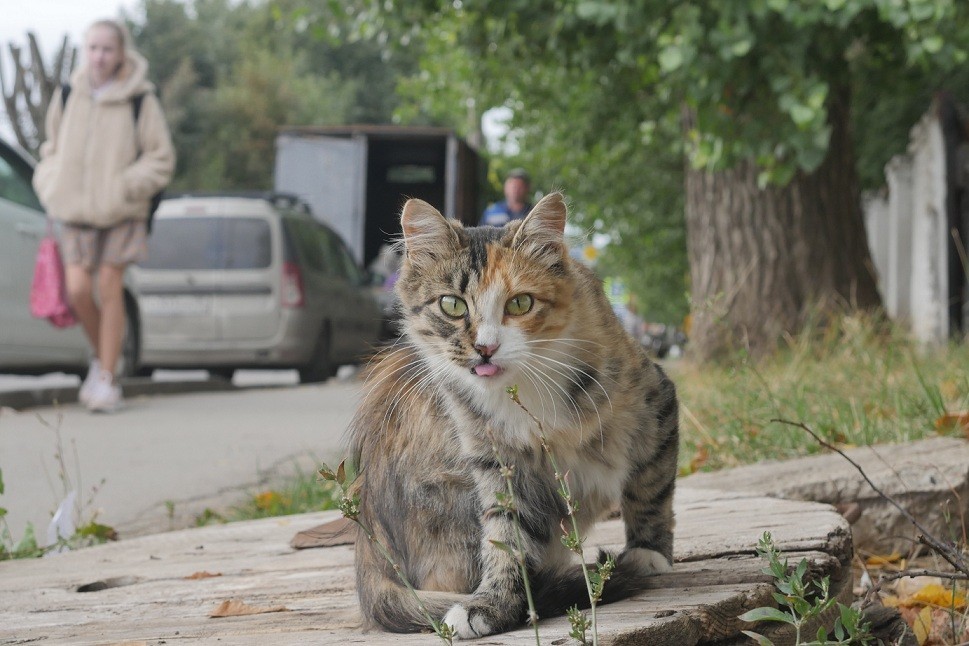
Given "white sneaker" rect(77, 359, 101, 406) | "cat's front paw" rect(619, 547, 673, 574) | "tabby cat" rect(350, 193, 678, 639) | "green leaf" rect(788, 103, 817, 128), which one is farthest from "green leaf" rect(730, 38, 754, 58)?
"white sneaker" rect(77, 359, 101, 406)

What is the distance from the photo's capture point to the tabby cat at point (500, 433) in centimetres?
263

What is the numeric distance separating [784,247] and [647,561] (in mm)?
6433

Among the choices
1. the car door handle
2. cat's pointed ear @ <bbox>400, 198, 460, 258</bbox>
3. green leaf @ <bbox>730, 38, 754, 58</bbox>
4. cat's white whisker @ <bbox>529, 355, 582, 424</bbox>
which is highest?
green leaf @ <bbox>730, 38, 754, 58</bbox>

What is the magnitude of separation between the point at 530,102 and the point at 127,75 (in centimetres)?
631

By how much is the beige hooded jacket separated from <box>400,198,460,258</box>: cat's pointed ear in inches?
245

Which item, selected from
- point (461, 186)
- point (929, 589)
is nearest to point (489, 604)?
point (929, 589)

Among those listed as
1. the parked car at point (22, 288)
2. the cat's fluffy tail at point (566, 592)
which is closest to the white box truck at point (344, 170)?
the parked car at point (22, 288)

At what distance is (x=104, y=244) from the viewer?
880 cm

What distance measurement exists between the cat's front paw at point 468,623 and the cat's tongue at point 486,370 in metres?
0.54

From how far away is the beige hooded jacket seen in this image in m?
8.55

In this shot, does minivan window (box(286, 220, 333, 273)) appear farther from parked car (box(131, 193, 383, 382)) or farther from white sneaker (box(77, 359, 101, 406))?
white sneaker (box(77, 359, 101, 406))

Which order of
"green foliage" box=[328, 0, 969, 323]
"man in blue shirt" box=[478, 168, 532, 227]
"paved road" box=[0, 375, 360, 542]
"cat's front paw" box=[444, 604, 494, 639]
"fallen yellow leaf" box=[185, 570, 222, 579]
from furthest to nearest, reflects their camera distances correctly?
"man in blue shirt" box=[478, 168, 532, 227] → "green foliage" box=[328, 0, 969, 323] → "paved road" box=[0, 375, 360, 542] → "fallen yellow leaf" box=[185, 570, 222, 579] → "cat's front paw" box=[444, 604, 494, 639]

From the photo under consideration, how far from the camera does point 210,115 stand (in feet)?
148

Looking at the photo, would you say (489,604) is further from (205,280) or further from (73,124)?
(205,280)
